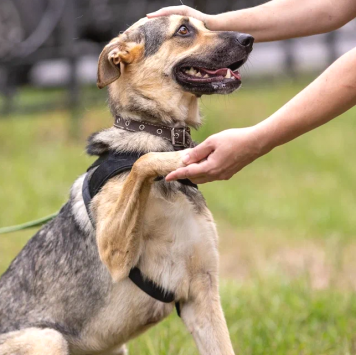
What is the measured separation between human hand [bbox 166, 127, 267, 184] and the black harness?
36 centimetres

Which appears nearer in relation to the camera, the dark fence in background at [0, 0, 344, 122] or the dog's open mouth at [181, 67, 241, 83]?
the dog's open mouth at [181, 67, 241, 83]

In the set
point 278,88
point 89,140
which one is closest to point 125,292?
point 89,140

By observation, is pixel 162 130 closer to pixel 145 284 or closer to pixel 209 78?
pixel 209 78

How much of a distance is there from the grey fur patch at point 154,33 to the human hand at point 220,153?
854 millimetres

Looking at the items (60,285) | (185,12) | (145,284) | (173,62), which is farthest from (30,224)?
(185,12)

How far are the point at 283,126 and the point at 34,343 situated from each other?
60.1 inches

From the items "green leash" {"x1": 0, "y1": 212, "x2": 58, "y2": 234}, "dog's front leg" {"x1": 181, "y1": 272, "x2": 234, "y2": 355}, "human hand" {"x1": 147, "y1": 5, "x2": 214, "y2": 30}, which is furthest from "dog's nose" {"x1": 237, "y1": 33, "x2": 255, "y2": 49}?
"green leash" {"x1": 0, "y1": 212, "x2": 58, "y2": 234}

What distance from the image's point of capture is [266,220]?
6828 millimetres

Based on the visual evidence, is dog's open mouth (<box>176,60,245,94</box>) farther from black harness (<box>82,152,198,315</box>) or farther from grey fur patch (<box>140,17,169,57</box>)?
black harness (<box>82,152,198,315</box>)

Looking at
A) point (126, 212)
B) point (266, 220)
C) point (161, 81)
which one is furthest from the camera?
point (266, 220)

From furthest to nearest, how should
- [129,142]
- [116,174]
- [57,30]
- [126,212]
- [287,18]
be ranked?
[57,30]
[287,18]
[129,142]
[116,174]
[126,212]

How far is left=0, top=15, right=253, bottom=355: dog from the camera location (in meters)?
3.27

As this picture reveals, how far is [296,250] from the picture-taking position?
6102 mm

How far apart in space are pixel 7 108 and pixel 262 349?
7.08 metres
